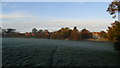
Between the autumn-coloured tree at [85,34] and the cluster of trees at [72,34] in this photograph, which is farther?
the cluster of trees at [72,34]

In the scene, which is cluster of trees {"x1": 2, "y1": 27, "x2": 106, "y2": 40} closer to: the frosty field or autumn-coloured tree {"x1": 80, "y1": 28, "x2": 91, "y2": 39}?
autumn-coloured tree {"x1": 80, "y1": 28, "x2": 91, "y2": 39}

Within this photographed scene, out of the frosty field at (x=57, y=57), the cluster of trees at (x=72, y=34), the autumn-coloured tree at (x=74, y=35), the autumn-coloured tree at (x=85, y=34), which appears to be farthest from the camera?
the cluster of trees at (x=72, y=34)

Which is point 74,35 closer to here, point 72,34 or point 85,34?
point 72,34

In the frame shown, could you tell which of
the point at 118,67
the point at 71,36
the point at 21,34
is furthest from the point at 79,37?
the point at 118,67

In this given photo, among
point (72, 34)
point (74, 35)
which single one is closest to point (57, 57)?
point (74, 35)

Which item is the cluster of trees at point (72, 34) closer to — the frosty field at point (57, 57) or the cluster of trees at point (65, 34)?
the cluster of trees at point (65, 34)

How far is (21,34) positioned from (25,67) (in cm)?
10866

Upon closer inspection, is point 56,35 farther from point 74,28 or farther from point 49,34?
point 74,28

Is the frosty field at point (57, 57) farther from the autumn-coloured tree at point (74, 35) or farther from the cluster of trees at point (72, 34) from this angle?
the cluster of trees at point (72, 34)

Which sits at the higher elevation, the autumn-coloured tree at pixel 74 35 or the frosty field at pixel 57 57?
the autumn-coloured tree at pixel 74 35

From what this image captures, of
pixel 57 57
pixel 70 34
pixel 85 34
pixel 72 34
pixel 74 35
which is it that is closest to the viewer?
pixel 57 57

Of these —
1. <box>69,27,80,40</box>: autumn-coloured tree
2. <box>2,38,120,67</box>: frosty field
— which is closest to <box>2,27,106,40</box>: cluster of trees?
<box>69,27,80,40</box>: autumn-coloured tree

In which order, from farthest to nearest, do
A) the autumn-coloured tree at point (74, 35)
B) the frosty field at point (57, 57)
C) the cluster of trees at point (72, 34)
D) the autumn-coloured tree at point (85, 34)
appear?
the cluster of trees at point (72, 34), the autumn-coloured tree at point (74, 35), the autumn-coloured tree at point (85, 34), the frosty field at point (57, 57)

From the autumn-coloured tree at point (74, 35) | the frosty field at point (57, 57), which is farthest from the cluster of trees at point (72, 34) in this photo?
the frosty field at point (57, 57)
